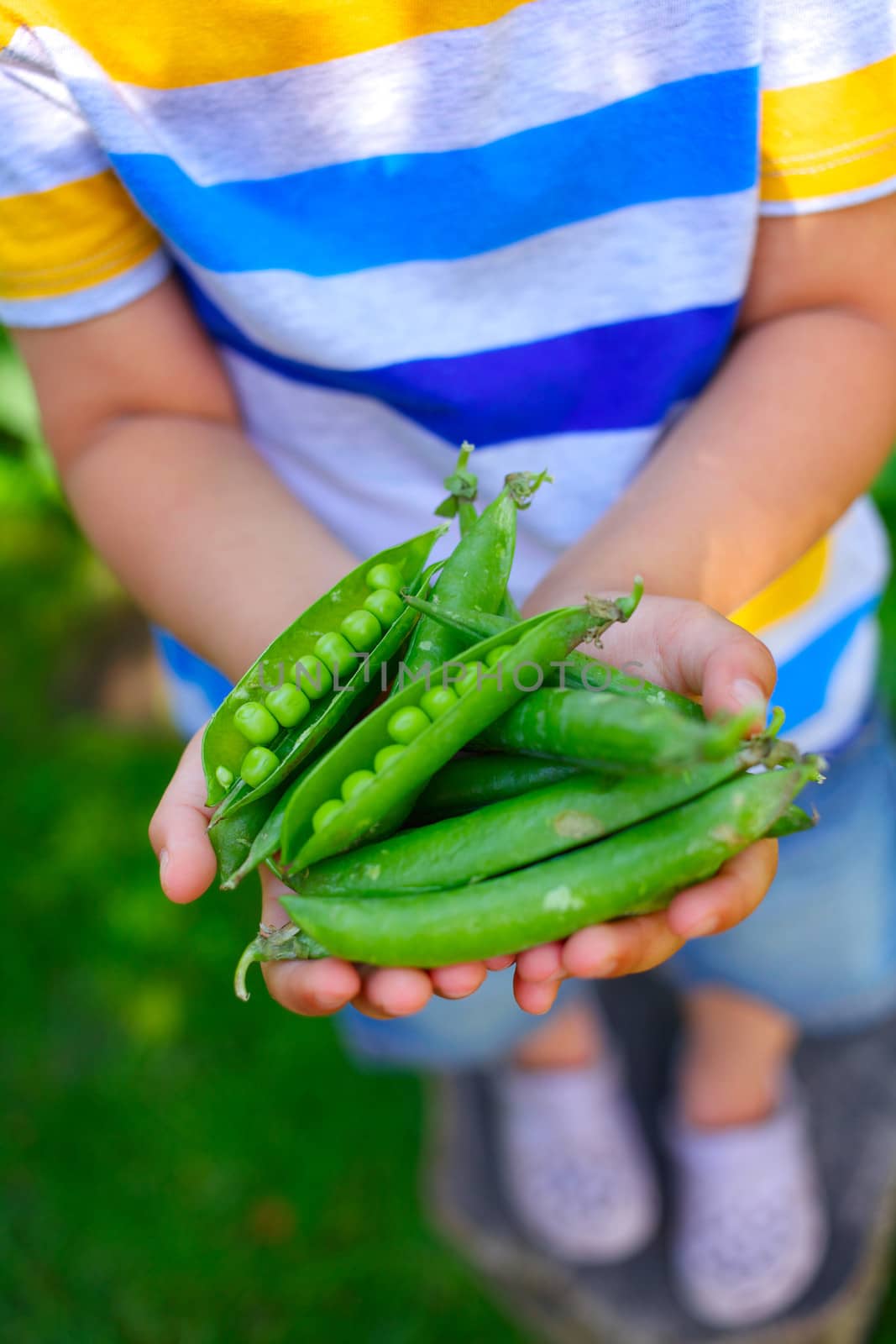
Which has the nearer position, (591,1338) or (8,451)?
(591,1338)

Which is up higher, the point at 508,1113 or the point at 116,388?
the point at 116,388

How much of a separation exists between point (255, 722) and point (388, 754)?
0.72 feet

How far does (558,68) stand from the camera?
1.73 m

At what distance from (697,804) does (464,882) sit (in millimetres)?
322

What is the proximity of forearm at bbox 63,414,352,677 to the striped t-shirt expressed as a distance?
0.21 m

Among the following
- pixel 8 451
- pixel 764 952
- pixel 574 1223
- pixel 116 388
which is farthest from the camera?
pixel 8 451

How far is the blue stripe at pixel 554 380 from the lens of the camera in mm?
1976

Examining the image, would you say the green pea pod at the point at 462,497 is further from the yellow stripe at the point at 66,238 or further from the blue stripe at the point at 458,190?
the yellow stripe at the point at 66,238

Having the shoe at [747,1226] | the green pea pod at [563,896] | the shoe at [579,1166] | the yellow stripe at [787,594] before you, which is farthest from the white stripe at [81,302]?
the shoe at [747,1226]

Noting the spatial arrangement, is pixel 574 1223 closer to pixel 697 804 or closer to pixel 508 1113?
pixel 508 1113

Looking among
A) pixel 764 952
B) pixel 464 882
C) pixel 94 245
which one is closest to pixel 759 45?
pixel 94 245

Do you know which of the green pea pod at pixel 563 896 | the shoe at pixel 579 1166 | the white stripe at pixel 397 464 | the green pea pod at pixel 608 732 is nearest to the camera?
the green pea pod at pixel 608 732

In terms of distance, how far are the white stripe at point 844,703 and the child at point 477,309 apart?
0.01 m

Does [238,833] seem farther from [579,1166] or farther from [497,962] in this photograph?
[579,1166]
